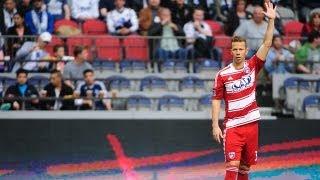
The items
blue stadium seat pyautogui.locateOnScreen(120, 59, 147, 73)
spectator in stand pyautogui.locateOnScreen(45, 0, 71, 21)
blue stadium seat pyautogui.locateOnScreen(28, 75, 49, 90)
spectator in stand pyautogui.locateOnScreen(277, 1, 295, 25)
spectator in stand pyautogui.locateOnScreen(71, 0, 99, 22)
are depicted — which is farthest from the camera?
spectator in stand pyautogui.locateOnScreen(277, 1, 295, 25)

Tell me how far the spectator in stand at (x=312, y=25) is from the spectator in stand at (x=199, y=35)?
5.51 feet

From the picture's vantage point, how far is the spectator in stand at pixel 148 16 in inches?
537

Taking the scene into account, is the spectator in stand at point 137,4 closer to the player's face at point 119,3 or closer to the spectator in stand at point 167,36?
the player's face at point 119,3

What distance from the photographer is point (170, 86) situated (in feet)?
42.2

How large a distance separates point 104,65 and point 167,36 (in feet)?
3.85

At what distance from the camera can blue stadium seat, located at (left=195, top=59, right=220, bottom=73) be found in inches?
520

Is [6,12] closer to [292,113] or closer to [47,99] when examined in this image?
[47,99]

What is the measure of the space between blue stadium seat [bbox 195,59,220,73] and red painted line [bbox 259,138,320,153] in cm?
190

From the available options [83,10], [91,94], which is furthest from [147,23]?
[91,94]

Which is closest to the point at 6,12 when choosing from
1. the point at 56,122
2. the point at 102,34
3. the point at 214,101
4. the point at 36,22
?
the point at 36,22

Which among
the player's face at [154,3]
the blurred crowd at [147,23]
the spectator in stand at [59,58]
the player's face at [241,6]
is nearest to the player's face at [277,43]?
the blurred crowd at [147,23]

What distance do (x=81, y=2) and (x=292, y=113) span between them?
157 inches

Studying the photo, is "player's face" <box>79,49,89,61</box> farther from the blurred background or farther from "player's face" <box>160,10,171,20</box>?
"player's face" <box>160,10,171,20</box>

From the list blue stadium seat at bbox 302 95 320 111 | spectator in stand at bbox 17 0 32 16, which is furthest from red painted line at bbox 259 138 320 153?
spectator in stand at bbox 17 0 32 16
